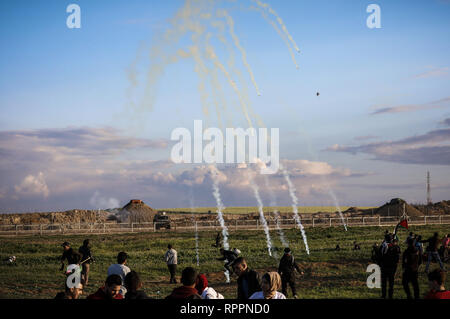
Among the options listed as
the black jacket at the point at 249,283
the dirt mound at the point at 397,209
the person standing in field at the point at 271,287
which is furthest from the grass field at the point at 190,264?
the dirt mound at the point at 397,209

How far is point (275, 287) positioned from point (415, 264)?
8.83 metres

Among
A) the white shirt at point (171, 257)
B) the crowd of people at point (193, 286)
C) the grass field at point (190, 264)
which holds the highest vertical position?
the crowd of people at point (193, 286)

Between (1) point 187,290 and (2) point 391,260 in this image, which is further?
(2) point 391,260

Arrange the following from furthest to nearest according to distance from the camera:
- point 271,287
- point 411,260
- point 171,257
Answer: point 171,257, point 411,260, point 271,287

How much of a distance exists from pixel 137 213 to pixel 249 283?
77.9 meters

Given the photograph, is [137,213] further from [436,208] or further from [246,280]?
[246,280]

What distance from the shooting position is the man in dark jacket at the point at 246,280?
8672 millimetres

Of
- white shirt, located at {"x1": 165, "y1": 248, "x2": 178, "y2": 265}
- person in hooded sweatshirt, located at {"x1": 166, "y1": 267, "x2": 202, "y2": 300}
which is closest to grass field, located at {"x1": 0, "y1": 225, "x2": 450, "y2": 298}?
white shirt, located at {"x1": 165, "y1": 248, "x2": 178, "y2": 265}

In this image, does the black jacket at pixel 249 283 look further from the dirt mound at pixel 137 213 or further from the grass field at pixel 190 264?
the dirt mound at pixel 137 213

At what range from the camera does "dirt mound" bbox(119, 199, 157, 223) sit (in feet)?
271

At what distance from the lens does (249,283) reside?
872 cm

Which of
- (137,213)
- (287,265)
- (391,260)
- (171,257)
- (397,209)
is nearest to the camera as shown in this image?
(391,260)

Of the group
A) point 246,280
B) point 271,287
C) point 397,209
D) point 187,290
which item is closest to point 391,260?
point 246,280
